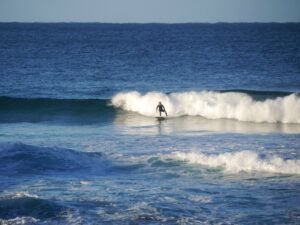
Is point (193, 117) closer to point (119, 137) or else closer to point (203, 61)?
point (119, 137)

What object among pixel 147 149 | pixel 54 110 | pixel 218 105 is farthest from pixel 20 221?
pixel 54 110

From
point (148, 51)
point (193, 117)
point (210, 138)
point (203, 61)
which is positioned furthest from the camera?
point (148, 51)

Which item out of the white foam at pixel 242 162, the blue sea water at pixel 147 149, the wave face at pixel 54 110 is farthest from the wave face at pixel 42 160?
the wave face at pixel 54 110

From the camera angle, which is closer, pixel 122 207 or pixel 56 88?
pixel 122 207

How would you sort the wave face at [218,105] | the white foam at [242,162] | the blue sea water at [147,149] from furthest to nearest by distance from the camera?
the wave face at [218,105] → the white foam at [242,162] → the blue sea water at [147,149]

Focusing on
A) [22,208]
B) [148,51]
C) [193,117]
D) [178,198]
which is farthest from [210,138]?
[148,51]

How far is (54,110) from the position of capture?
3678 centimetres

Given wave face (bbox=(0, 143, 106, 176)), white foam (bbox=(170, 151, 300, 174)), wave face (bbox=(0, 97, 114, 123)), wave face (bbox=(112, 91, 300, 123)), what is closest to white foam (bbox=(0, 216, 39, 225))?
wave face (bbox=(0, 143, 106, 176))

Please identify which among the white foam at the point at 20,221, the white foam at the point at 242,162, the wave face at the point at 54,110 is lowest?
the white foam at the point at 20,221

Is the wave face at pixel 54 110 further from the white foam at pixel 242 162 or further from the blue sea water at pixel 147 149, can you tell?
the white foam at pixel 242 162

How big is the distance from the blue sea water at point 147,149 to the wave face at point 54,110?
0.21 ft

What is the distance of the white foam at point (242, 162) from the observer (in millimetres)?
19870

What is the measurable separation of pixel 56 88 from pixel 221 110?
15429 mm

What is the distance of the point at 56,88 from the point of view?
4534 centimetres
